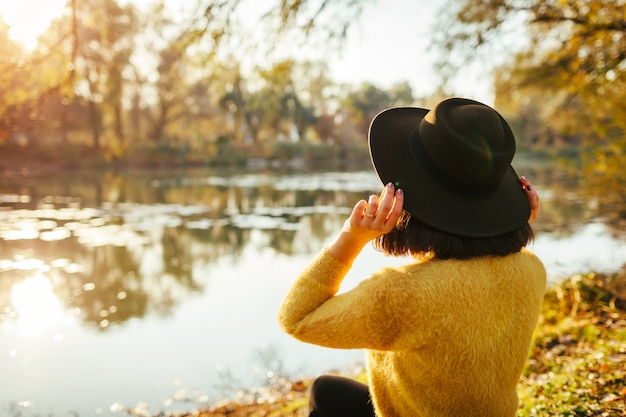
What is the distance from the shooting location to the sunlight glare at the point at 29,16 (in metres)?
2.81

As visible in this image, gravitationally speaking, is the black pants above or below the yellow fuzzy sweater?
below

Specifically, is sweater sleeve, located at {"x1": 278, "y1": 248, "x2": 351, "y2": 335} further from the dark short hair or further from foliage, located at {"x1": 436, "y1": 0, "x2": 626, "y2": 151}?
foliage, located at {"x1": 436, "y1": 0, "x2": 626, "y2": 151}

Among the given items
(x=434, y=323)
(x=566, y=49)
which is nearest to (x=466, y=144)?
(x=434, y=323)

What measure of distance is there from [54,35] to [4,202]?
37.9 feet

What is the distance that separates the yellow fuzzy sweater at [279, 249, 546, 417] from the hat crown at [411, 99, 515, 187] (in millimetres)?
185

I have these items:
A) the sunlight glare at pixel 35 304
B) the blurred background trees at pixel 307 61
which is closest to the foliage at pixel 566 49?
the blurred background trees at pixel 307 61

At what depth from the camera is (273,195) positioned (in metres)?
15.8

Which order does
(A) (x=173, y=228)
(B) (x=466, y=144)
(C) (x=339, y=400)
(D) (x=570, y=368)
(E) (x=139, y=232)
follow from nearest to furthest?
(B) (x=466, y=144)
(C) (x=339, y=400)
(D) (x=570, y=368)
(E) (x=139, y=232)
(A) (x=173, y=228)

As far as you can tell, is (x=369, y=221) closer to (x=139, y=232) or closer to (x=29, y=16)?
(x=29, y=16)

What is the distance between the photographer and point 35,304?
546 centimetres

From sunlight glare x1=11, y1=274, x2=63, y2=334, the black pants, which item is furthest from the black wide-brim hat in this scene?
sunlight glare x1=11, y1=274, x2=63, y2=334

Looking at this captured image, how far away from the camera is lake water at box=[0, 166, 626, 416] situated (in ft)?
12.8

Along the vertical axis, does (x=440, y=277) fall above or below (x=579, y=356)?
above

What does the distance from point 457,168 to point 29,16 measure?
2949mm
